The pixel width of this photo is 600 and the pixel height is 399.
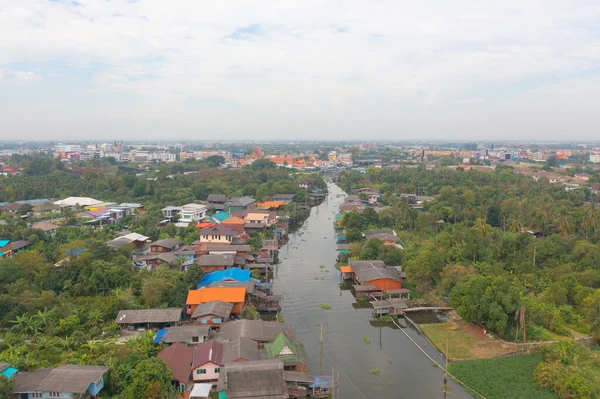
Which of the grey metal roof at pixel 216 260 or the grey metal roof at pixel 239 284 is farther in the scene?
the grey metal roof at pixel 216 260

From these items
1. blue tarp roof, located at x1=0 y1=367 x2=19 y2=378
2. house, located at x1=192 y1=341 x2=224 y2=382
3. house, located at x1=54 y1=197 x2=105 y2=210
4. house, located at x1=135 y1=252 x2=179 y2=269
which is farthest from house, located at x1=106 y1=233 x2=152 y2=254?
house, located at x1=192 y1=341 x2=224 y2=382

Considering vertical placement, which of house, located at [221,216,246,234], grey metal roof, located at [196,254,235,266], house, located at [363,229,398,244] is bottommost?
grey metal roof, located at [196,254,235,266]

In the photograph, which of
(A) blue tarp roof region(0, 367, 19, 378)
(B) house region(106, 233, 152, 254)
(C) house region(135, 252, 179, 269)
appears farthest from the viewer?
(B) house region(106, 233, 152, 254)

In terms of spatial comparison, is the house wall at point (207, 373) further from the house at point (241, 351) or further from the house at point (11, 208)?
the house at point (11, 208)

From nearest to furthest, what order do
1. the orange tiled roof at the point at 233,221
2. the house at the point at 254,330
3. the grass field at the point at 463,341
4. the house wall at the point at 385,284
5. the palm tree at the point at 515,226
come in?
1. the house at the point at 254,330
2. the grass field at the point at 463,341
3. the house wall at the point at 385,284
4. the palm tree at the point at 515,226
5. the orange tiled roof at the point at 233,221

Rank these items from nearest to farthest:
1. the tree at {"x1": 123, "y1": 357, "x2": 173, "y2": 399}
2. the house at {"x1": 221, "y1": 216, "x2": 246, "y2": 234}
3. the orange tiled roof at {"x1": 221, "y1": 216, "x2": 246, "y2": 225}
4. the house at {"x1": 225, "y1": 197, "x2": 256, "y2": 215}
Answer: the tree at {"x1": 123, "y1": 357, "x2": 173, "y2": 399} → the house at {"x1": 221, "y1": 216, "x2": 246, "y2": 234} → the orange tiled roof at {"x1": 221, "y1": 216, "x2": 246, "y2": 225} → the house at {"x1": 225, "y1": 197, "x2": 256, "y2": 215}

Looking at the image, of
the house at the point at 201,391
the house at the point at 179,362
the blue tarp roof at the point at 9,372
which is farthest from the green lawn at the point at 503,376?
the blue tarp roof at the point at 9,372

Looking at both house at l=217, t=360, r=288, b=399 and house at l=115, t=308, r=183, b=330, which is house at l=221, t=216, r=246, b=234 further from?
house at l=217, t=360, r=288, b=399

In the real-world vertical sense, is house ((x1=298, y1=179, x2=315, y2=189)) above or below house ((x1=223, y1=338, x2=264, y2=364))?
above

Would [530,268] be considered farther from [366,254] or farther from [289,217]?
[289,217]
